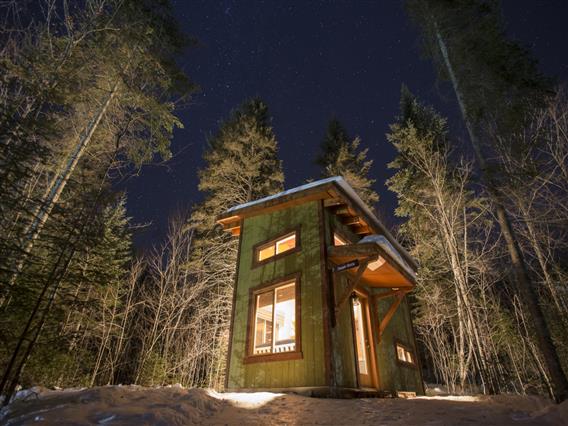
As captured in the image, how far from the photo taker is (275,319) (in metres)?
7.97

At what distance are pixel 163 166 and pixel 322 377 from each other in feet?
24.4

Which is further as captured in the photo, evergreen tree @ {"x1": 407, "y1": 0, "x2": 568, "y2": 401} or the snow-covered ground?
evergreen tree @ {"x1": 407, "y1": 0, "x2": 568, "y2": 401}

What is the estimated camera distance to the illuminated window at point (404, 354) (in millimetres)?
10352

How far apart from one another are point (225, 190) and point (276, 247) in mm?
6615

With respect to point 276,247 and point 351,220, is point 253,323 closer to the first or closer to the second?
point 276,247

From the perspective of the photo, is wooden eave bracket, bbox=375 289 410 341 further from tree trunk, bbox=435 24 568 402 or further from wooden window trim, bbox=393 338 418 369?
tree trunk, bbox=435 24 568 402

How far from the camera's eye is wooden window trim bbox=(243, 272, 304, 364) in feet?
23.8

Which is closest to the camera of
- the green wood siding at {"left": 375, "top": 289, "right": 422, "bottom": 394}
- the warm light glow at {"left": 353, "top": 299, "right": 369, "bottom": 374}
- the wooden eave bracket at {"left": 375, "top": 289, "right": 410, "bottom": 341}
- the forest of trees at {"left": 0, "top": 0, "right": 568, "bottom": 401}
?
the forest of trees at {"left": 0, "top": 0, "right": 568, "bottom": 401}

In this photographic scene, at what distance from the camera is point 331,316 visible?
718 centimetres

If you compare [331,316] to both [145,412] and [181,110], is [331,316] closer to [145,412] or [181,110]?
[145,412]

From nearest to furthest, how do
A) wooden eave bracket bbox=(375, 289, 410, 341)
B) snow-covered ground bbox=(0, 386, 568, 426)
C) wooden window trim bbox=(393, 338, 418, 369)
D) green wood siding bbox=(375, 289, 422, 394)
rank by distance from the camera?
snow-covered ground bbox=(0, 386, 568, 426) < green wood siding bbox=(375, 289, 422, 394) < wooden eave bracket bbox=(375, 289, 410, 341) < wooden window trim bbox=(393, 338, 418, 369)

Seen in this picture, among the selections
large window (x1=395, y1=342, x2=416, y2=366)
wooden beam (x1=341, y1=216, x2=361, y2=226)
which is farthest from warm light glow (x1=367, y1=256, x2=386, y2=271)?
large window (x1=395, y1=342, x2=416, y2=366)

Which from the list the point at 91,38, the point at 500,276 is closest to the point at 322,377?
the point at 500,276

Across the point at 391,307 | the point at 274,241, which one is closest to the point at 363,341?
the point at 391,307
